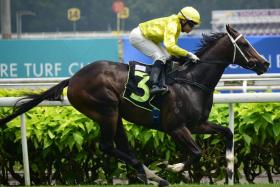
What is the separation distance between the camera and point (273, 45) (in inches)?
607

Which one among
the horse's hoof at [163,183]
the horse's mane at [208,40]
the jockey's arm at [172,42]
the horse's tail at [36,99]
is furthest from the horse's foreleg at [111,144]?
the horse's mane at [208,40]

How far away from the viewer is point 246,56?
6.24 m

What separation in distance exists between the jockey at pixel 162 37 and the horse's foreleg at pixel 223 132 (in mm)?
428

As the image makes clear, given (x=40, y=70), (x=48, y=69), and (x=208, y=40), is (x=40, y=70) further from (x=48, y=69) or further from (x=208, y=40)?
(x=208, y=40)

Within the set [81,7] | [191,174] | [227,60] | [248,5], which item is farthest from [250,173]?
[81,7]

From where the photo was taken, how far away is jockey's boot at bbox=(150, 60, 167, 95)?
5957 mm

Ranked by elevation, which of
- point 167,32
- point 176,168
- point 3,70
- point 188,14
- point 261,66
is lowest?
point 3,70

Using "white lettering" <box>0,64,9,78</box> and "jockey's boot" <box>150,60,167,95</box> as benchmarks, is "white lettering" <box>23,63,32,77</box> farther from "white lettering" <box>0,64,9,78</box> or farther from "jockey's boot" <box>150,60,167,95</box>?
"jockey's boot" <box>150,60,167,95</box>

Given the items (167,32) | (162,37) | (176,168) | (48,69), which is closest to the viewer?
(176,168)

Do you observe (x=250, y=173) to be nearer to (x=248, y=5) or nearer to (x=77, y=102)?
(x=77, y=102)

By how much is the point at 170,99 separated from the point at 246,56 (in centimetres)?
74

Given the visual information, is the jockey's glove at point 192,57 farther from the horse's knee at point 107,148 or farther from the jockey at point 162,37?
the horse's knee at point 107,148

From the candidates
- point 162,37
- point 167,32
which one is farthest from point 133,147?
point 167,32

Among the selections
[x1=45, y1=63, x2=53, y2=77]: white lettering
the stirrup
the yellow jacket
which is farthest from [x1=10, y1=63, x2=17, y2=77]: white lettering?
the stirrup
